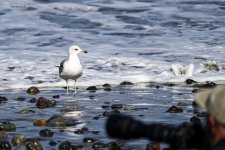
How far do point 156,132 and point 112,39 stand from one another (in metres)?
17.4

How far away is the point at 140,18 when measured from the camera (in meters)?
23.7

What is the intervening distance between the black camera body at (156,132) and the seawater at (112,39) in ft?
35.0

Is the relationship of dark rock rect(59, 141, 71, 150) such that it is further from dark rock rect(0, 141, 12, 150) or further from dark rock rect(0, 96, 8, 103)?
dark rock rect(0, 96, 8, 103)

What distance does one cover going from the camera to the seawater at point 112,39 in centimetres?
1448

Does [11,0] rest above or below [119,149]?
above

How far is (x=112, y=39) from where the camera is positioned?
1973cm

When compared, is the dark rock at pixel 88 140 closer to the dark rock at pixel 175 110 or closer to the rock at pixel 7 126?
the rock at pixel 7 126

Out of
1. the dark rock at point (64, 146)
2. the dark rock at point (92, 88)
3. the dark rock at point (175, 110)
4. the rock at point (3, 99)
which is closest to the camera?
the dark rock at point (64, 146)

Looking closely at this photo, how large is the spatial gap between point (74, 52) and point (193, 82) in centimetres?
236

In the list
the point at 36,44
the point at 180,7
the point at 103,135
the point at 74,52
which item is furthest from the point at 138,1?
the point at 103,135

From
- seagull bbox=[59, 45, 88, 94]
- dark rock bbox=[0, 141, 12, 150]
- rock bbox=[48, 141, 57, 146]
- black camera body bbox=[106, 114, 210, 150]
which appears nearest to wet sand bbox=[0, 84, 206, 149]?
rock bbox=[48, 141, 57, 146]

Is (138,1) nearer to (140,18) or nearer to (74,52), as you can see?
(140,18)

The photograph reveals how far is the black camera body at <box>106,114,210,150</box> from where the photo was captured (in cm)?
238

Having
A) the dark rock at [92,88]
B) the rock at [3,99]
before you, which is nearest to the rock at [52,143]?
the rock at [3,99]
